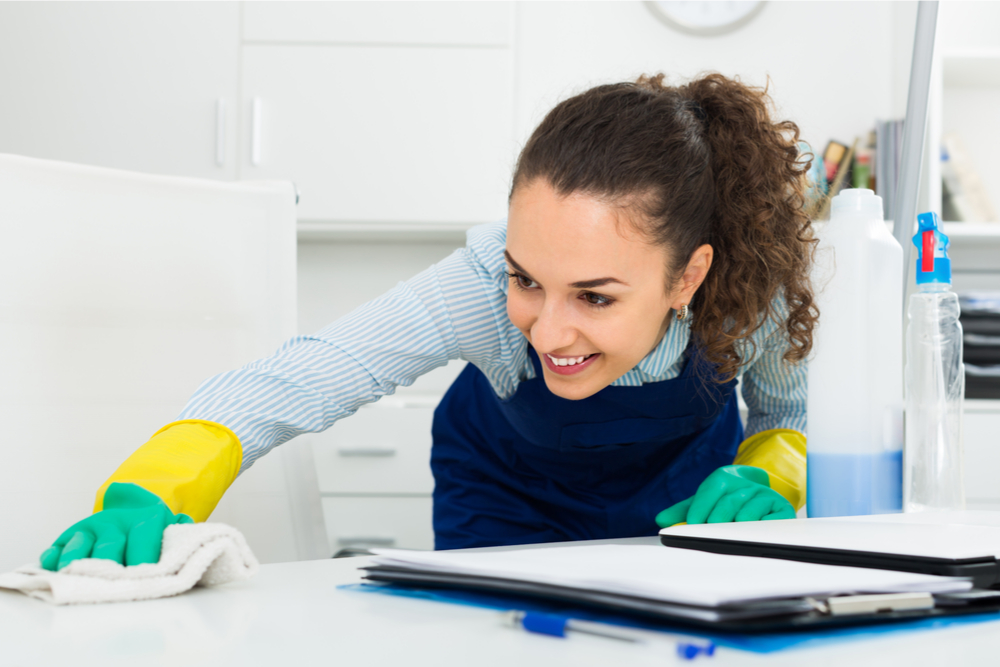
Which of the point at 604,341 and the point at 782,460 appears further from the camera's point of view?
the point at 782,460

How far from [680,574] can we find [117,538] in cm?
34

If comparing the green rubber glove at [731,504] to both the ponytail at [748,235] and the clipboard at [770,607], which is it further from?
the clipboard at [770,607]

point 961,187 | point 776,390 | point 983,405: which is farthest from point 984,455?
point 776,390

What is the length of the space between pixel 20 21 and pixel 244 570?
2324 millimetres

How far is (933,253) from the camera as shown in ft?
2.48

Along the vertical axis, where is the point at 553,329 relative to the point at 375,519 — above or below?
above

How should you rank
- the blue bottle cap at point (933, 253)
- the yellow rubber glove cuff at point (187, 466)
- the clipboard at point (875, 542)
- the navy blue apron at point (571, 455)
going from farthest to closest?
1. the navy blue apron at point (571, 455)
2. the blue bottle cap at point (933, 253)
3. the yellow rubber glove cuff at point (187, 466)
4. the clipboard at point (875, 542)

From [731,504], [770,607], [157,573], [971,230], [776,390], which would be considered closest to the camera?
[770,607]

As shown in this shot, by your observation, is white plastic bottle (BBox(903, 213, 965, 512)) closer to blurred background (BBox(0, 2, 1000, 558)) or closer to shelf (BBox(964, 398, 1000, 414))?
shelf (BBox(964, 398, 1000, 414))

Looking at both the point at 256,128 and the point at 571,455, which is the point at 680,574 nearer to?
the point at 571,455

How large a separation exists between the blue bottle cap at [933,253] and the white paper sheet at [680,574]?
0.41 metres

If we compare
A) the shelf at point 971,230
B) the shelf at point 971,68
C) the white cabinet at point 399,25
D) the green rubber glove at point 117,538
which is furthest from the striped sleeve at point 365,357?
the shelf at point 971,68

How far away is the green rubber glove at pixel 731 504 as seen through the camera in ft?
2.56

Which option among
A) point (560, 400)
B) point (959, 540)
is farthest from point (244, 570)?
point (560, 400)
